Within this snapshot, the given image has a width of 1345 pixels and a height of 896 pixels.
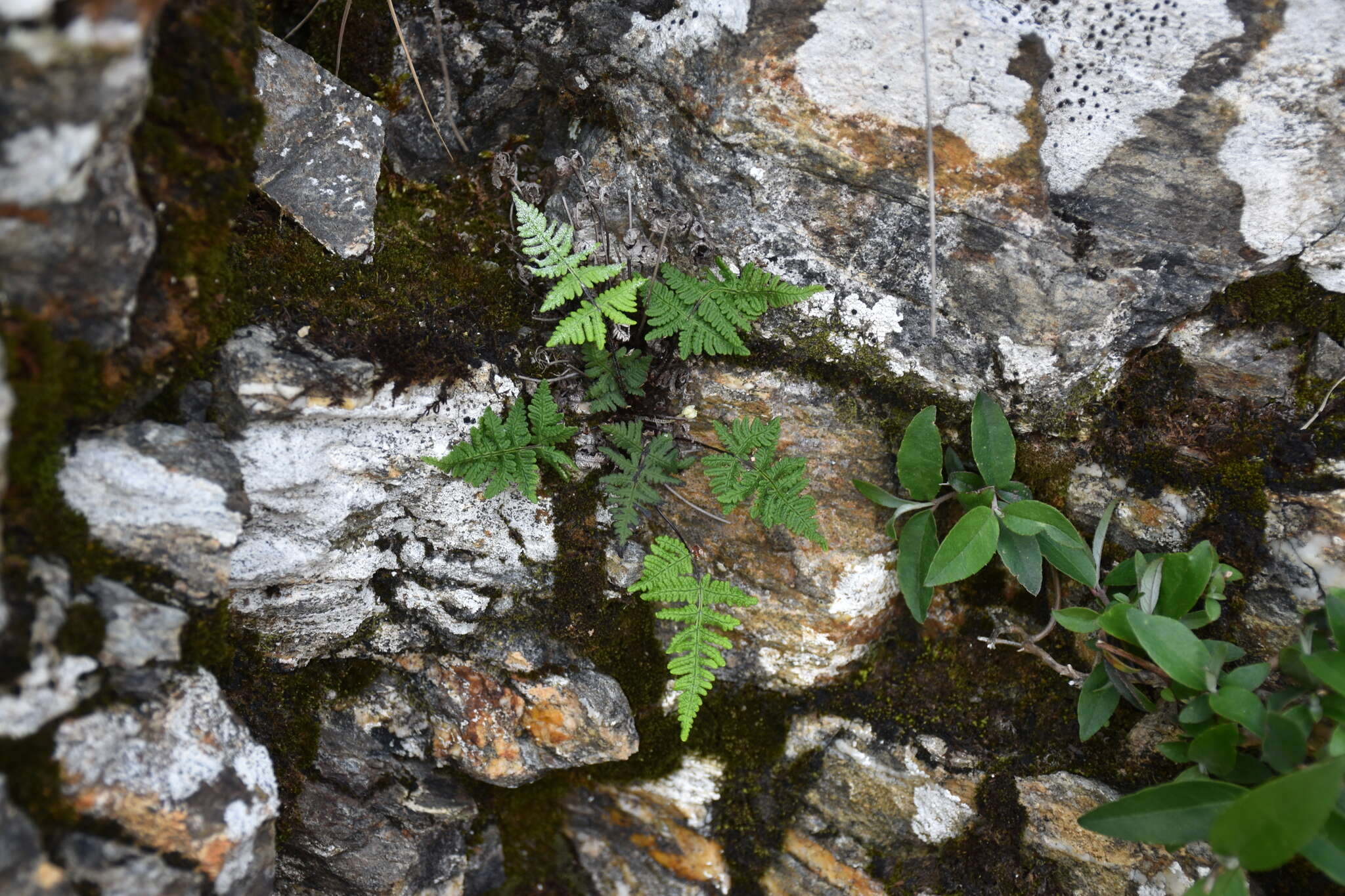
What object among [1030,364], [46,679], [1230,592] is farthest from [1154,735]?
→ [46,679]

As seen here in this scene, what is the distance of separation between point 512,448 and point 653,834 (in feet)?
6.58

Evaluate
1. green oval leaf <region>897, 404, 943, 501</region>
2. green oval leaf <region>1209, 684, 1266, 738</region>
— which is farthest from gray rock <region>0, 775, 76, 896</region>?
green oval leaf <region>1209, 684, 1266, 738</region>

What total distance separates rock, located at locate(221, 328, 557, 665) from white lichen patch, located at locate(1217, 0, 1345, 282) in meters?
2.71

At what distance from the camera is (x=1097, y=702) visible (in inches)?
111

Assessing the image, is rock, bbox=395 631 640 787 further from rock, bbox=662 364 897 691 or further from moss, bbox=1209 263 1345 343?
moss, bbox=1209 263 1345 343

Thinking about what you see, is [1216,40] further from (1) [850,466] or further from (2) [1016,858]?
(2) [1016,858]

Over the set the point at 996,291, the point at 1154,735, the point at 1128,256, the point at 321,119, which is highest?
the point at 1128,256

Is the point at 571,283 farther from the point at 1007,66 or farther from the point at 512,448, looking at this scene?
the point at 1007,66

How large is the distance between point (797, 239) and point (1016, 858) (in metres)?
2.68

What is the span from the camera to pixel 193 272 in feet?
7.78

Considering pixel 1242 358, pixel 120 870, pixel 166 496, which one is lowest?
pixel 120 870

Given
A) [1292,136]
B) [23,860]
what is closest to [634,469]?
[23,860]

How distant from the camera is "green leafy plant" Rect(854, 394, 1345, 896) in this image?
217 cm

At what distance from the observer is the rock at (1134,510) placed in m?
2.85
